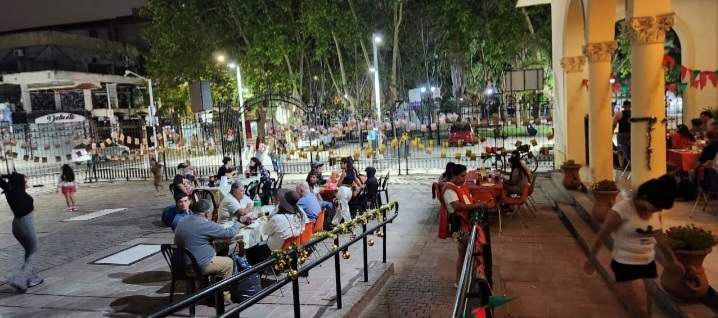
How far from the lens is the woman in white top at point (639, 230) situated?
4219mm

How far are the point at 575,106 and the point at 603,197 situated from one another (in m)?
5.58

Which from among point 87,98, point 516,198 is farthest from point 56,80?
point 516,198

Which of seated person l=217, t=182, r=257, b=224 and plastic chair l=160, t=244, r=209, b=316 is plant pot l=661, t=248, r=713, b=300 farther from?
seated person l=217, t=182, r=257, b=224

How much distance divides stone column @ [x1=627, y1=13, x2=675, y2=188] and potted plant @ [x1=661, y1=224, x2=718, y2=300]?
11.4 feet

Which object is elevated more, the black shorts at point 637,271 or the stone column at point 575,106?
the stone column at point 575,106

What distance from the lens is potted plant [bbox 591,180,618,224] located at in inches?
314

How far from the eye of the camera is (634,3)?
7.97 meters

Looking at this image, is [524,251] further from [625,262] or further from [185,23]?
[185,23]

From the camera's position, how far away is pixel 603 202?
806cm

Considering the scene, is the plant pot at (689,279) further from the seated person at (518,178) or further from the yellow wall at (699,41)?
the yellow wall at (699,41)

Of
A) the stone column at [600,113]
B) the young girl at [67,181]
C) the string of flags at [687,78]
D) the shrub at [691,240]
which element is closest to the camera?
the shrub at [691,240]

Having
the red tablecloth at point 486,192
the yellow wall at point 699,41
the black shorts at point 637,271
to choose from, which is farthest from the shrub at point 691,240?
the yellow wall at point 699,41

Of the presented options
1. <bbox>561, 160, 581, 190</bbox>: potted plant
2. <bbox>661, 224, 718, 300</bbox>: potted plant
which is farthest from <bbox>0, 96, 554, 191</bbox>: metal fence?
<bbox>661, 224, 718, 300</bbox>: potted plant

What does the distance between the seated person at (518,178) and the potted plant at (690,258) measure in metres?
4.85
